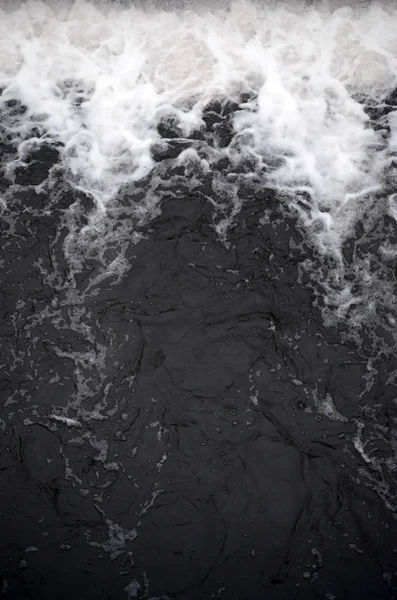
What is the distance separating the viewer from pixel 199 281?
642cm

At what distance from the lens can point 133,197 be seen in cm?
695

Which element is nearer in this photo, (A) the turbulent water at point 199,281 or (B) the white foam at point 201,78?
(A) the turbulent water at point 199,281

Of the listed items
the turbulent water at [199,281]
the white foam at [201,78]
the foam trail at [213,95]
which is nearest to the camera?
the turbulent water at [199,281]

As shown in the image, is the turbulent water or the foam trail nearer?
the turbulent water

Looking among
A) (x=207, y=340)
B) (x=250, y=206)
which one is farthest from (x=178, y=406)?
(x=250, y=206)

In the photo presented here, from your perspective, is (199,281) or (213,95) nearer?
(199,281)

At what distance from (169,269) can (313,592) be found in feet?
11.0

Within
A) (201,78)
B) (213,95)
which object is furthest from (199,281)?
(201,78)

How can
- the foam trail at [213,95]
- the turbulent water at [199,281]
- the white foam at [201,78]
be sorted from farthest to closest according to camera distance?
the white foam at [201,78]
the foam trail at [213,95]
the turbulent water at [199,281]

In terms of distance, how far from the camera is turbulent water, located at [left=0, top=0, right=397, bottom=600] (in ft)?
17.2

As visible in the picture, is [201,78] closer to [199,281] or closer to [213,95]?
[213,95]

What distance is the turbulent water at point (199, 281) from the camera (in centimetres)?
524

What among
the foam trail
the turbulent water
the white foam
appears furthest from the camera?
the white foam

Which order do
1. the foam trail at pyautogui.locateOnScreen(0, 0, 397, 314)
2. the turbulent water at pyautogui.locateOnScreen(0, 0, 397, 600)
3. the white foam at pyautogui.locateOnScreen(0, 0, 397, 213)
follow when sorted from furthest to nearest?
the white foam at pyautogui.locateOnScreen(0, 0, 397, 213), the foam trail at pyautogui.locateOnScreen(0, 0, 397, 314), the turbulent water at pyautogui.locateOnScreen(0, 0, 397, 600)
